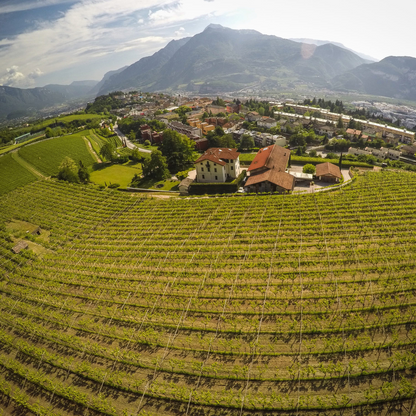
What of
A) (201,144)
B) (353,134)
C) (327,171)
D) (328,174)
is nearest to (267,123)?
(353,134)

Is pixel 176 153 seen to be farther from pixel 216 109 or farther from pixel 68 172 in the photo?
pixel 216 109

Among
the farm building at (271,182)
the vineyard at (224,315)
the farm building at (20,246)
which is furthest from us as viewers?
the farm building at (271,182)

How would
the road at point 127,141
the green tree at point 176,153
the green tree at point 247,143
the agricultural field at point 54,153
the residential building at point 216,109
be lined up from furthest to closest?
the residential building at point 216,109 → the road at point 127,141 → the green tree at point 247,143 → the agricultural field at point 54,153 → the green tree at point 176,153

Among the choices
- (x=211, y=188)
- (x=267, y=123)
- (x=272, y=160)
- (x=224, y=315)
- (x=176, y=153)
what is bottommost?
(x=224, y=315)

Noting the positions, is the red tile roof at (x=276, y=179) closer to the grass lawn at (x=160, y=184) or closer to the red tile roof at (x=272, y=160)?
the red tile roof at (x=272, y=160)

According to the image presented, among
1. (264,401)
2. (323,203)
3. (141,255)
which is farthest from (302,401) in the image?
(323,203)

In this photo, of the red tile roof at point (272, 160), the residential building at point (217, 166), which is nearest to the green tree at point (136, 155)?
the residential building at point (217, 166)

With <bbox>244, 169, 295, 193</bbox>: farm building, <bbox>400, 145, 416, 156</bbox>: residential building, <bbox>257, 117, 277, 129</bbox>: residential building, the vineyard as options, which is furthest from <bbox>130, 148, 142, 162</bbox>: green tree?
<bbox>400, 145, 416, 156</bbox>: residential building
